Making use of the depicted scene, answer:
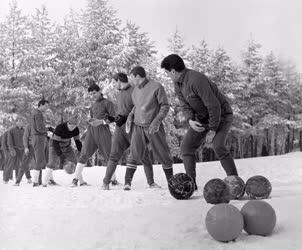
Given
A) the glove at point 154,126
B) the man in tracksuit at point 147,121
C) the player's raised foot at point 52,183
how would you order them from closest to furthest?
the glove at point 154,126, the man in tracksuit at point 147,121, the player's raised foot at point 52,183

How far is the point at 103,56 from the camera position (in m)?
15.9

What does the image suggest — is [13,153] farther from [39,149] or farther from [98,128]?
[98,128]

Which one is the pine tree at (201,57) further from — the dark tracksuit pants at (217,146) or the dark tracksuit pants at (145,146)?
the dark tracksuit pants at (217,146)

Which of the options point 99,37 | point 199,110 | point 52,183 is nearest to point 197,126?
point 199,110

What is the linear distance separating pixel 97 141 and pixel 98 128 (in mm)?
263

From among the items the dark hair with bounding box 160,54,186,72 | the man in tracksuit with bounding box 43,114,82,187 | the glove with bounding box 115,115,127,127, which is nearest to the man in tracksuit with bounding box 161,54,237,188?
the dark hair with bounding box 160,54,186,72

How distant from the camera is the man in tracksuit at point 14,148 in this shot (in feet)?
41.5

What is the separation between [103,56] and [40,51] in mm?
6710

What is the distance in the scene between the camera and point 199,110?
6801 mm

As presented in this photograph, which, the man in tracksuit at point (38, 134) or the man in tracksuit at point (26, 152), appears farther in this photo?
the man in tracksuit at point (26, 152)

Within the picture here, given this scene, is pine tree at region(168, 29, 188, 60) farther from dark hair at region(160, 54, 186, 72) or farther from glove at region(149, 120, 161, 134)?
dark hair at region(160, 54, 186, 72)

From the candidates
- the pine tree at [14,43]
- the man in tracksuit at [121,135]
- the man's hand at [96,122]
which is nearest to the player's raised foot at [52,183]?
the man's hand at [96,122]

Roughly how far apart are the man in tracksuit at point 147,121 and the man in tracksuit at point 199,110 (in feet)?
2.78

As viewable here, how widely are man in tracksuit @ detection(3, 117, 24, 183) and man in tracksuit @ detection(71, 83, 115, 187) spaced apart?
145 inches
